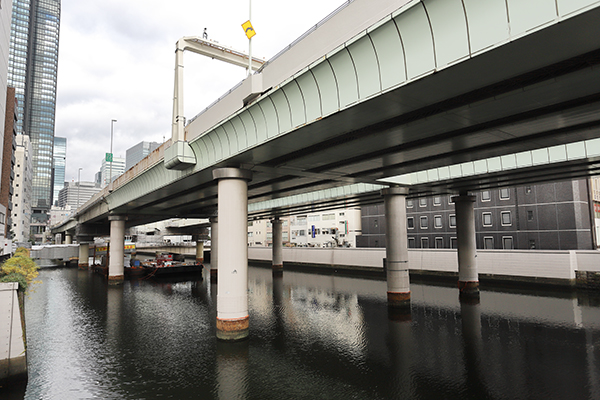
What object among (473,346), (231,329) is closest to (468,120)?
(473,346)

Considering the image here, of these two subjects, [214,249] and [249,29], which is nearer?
[249,29]

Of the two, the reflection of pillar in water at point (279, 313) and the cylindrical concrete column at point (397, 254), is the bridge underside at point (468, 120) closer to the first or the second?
the cylindrical concrete column at point (397, 254)

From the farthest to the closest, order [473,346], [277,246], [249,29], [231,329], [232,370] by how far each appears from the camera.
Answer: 1. [277,246]
2. [231,329]
3. [473,346]
4. [249,29]
5. [232,370]

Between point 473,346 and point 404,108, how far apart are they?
12.9 m

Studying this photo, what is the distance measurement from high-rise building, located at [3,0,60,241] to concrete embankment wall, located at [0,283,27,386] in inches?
7813

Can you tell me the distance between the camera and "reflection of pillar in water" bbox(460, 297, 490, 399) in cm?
1326

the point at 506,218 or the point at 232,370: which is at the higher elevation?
the point at 506,218

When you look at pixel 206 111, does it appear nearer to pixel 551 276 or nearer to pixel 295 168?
pixel 295 168

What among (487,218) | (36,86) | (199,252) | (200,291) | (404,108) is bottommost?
(200,291)

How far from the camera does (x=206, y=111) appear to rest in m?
20.0

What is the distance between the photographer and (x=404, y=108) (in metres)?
12.0

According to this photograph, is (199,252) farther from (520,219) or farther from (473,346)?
(473,346)

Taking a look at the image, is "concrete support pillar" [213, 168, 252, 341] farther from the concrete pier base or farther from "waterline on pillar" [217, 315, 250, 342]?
the concrete pier base

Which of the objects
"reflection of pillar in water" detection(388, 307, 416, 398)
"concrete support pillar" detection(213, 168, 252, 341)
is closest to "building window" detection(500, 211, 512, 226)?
"reflection of pillar in water" detection(388, 307, 416, 398)
